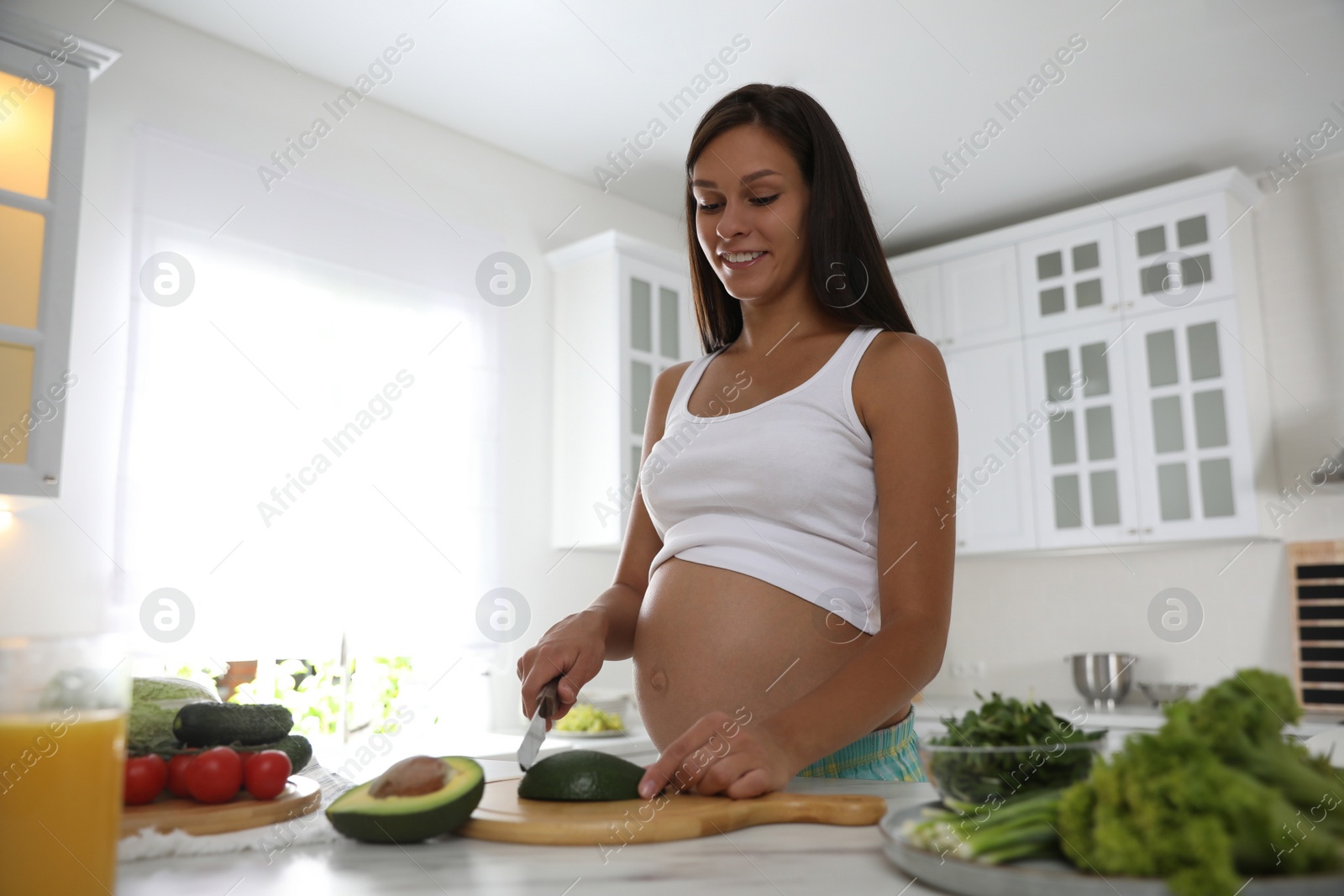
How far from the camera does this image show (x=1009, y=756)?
499 millimetres

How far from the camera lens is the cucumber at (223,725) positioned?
2.28 feet

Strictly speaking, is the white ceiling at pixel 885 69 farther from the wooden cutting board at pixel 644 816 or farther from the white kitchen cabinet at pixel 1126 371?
the wooden cutting board at pixel 644 816

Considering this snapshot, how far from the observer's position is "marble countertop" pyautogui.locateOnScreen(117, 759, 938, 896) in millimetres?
471

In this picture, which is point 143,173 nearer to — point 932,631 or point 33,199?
point 33,199

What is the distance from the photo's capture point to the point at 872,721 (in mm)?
808

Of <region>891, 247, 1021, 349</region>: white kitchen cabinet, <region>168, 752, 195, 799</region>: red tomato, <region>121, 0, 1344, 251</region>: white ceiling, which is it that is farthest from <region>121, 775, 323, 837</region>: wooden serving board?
<region>891, 247, 1021, 349</region>: white kitchen cabinet

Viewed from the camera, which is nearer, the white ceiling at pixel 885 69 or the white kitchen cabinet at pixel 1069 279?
the white ceiling at pixel 885 69

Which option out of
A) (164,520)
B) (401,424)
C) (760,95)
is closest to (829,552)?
(760,95)

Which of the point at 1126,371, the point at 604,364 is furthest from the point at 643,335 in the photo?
the point at 1126,371

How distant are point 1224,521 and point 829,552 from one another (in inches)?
102

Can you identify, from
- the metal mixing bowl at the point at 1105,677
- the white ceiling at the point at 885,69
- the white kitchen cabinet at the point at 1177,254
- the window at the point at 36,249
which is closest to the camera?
the window at the point at 36,249

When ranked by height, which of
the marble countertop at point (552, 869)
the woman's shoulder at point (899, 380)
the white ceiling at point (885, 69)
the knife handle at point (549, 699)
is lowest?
the marble countertop at point (552, 869)

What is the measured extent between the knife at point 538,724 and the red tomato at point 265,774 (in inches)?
7.0

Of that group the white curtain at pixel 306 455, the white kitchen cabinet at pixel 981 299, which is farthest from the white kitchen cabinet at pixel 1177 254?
the white curtain at pixel 306 455
